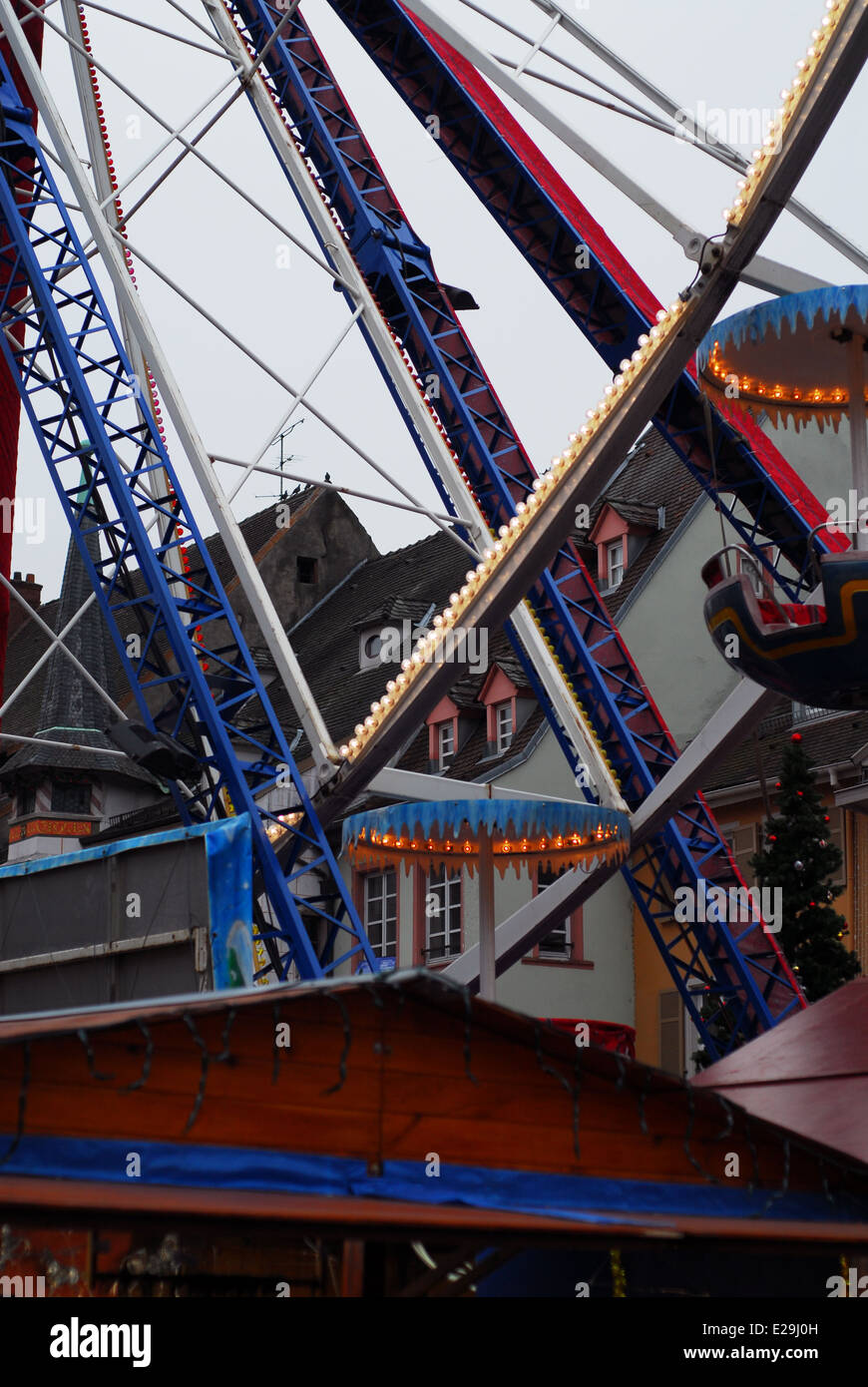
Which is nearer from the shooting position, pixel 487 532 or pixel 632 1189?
pixel 632 1189

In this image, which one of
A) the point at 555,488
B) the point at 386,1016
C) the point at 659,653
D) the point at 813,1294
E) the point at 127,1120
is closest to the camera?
the point at 127,1120

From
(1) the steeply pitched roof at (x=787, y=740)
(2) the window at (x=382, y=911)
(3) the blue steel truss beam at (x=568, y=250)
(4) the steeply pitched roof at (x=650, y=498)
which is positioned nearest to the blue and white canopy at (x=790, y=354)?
(3) the blue steel truss beam at (x=568, y=250)

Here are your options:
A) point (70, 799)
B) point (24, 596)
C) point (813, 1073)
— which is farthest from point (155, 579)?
point (24, 596)

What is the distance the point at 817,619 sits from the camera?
11.4 m

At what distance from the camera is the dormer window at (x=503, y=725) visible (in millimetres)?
29938

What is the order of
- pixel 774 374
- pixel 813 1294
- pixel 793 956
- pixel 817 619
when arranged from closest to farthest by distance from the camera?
pixel 813 1294
pixel 817 619
pixel 774 374
pixel 793 956

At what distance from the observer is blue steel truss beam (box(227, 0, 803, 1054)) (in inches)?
707

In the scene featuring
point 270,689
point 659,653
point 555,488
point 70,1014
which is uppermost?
point 270,689

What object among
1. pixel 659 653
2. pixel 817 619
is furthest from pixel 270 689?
pixel 817 619

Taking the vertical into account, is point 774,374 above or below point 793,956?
above

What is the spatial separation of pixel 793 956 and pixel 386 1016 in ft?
44.6

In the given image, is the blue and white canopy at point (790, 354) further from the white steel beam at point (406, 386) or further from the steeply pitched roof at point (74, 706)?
the steeply pitched roof at point (74, 706)

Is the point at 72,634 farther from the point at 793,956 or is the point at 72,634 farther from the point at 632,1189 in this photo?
the point at 632,1189

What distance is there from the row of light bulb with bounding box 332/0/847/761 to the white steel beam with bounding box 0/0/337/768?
1.90 ft
